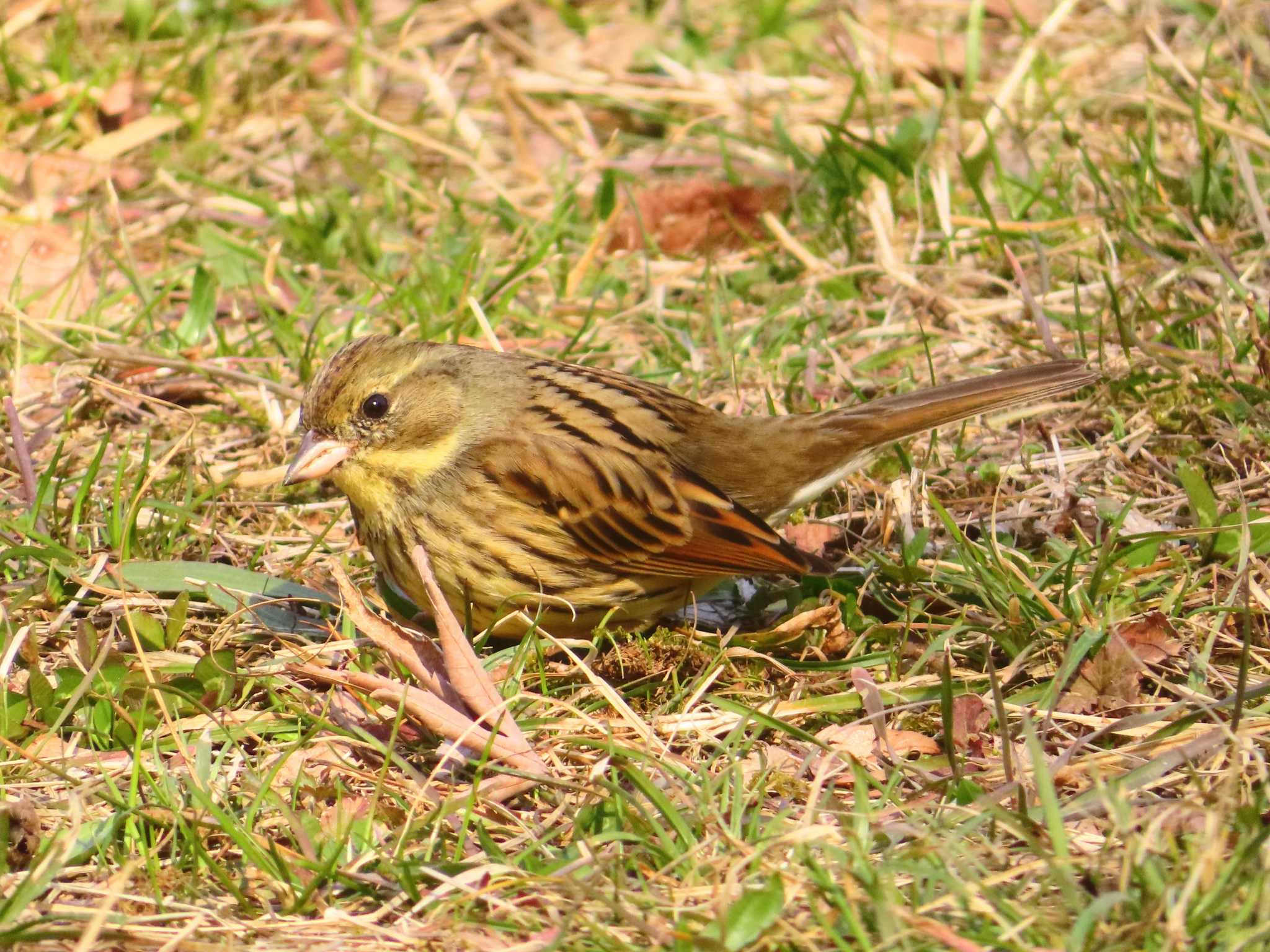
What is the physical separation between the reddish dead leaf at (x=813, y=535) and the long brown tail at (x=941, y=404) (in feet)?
1.22

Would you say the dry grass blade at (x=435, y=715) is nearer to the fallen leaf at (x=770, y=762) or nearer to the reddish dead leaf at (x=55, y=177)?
the fallen leaf at (x=770, y=762)

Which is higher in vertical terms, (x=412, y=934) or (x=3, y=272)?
(x=3, y=272)

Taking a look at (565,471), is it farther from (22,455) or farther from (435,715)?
(22,455)

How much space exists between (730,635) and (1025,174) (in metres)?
3.28

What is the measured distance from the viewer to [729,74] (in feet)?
→ 25.9

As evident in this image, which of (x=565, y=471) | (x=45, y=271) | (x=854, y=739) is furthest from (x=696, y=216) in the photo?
(x=854, y=739)

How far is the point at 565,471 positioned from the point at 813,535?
910mm

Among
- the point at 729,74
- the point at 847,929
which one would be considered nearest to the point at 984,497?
the point at 847,929

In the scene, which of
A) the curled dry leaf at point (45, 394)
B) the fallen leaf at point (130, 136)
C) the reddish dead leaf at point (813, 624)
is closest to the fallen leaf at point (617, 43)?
the fallen leaf at point (130, 136)

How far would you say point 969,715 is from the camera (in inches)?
154

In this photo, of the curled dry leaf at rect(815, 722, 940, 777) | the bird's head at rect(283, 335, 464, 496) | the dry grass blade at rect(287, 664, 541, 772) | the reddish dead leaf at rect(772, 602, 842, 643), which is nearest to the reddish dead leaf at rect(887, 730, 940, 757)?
the curled dry leaf at rect(815, 722, 940, 777)

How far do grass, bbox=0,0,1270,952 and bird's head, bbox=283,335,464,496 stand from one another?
15.8 inches

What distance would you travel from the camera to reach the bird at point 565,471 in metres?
4.38

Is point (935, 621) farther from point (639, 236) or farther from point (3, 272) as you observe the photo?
point (3, 272)
